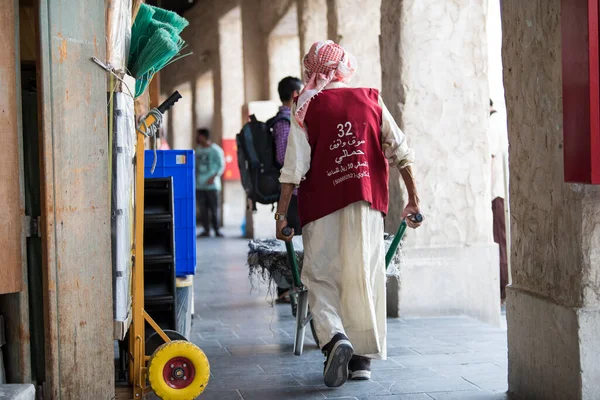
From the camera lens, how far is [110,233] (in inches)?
148

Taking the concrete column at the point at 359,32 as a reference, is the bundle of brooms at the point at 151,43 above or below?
below

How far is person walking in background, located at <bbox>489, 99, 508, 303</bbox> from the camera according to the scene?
26.8 feet

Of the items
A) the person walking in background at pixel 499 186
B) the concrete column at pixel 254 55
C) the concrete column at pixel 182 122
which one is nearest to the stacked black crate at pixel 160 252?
the person walking in background at pixel 499 186

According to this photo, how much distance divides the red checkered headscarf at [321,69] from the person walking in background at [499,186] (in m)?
3.74

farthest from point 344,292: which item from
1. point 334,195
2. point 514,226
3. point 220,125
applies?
point 220,125

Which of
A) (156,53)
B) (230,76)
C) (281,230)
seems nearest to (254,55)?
(230,76)

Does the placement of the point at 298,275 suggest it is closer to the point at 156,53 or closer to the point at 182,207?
the point at 182,207

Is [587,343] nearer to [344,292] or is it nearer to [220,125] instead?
[344,292]

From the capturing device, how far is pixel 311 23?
11.5 m

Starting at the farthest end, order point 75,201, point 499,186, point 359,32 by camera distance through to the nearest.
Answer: point 359,32 → point 499,186 → point 75,201

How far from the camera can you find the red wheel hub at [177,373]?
3.93m

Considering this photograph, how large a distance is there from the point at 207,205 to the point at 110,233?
1242 cm

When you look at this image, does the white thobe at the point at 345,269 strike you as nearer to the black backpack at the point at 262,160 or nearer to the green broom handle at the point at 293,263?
the green broom handle at the point at 293,263

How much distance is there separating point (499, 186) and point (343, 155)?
410 centimetres
